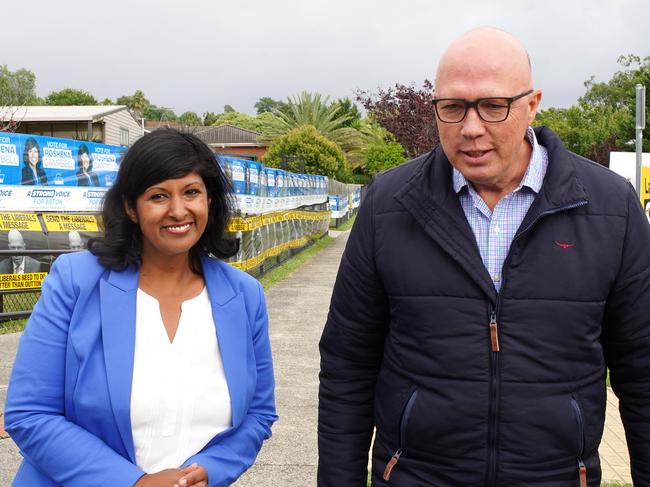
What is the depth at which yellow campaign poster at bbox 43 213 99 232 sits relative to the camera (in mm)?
8711

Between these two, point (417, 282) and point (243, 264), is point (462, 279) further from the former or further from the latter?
point (243, 264)

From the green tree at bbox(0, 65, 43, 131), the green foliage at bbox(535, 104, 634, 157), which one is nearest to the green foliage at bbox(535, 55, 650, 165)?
the green foliage at bbox(535, 104, 634, 157)

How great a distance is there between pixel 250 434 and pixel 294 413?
11.8 feet

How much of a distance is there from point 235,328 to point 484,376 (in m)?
0.78

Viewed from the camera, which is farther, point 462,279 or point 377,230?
point 377,230

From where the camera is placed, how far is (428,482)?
217 centimetres

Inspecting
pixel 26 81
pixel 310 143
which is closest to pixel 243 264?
pixel 310 143

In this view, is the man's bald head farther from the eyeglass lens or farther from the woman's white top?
the woman's white top

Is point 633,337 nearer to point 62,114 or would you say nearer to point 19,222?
point 19,222

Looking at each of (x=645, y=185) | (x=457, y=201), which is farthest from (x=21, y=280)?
(x=645, y=185)

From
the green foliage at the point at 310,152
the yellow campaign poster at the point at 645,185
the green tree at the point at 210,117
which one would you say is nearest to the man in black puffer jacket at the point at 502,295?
the yellow campaign poster at the point at 645,185

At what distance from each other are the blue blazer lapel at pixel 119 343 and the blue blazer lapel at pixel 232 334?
263 mm

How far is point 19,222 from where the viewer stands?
8430 mm

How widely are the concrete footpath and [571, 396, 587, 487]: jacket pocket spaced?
2702 millimetres
